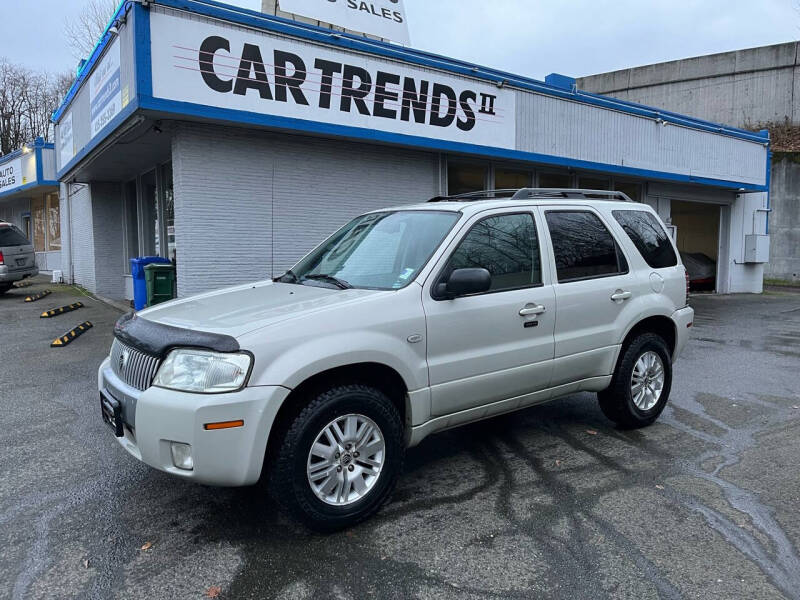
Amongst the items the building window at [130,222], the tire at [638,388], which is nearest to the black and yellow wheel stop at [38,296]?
the building window at [130,222]

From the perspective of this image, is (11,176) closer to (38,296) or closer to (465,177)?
(38,296)

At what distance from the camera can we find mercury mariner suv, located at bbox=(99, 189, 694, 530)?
9.74 feet

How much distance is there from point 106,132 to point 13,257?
696cm

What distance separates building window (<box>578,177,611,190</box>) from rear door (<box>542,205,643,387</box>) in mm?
10566

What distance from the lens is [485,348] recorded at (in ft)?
12.6

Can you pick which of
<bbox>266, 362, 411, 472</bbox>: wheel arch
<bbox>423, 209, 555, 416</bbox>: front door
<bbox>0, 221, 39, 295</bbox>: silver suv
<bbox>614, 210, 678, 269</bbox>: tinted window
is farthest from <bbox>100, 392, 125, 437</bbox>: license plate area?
<bbox>0, 221, 39, 295</bbox>: silver suv

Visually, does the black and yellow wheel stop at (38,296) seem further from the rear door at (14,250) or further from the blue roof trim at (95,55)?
the blue roof trim at (95,55)

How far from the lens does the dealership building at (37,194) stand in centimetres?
1928

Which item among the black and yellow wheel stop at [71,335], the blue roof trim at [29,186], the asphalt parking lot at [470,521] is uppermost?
the blue roof trim at [29,186]

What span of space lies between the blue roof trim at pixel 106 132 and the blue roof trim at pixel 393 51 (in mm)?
1382

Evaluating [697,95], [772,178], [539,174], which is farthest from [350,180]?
[697,95]

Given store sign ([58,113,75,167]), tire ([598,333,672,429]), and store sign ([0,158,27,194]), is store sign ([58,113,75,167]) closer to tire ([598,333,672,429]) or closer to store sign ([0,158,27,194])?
store sign ([0,158,27,194])

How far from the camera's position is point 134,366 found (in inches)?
130

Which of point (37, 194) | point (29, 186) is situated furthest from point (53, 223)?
point (29, 186)
